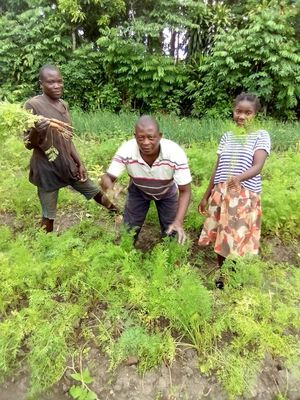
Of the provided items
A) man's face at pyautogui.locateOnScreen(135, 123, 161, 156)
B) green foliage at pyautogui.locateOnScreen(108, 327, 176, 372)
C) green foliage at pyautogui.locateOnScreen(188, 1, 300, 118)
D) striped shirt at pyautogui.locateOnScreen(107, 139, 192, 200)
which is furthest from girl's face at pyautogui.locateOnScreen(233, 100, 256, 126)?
green foliage at pyautogui.locateOnScreen(188, 1, 300, 118)

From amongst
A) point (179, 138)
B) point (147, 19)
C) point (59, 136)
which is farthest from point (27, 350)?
point (147, 19)

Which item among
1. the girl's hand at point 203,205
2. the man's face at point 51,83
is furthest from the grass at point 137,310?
the man's face at point 51,83

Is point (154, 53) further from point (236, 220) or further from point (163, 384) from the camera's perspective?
point (163, 384)

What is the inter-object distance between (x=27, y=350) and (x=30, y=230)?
5.16 feet

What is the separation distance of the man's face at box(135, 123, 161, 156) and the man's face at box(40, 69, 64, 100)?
968 millimetres

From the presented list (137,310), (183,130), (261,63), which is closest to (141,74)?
(261,63)

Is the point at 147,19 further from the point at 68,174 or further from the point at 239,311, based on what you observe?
the point at 239,311

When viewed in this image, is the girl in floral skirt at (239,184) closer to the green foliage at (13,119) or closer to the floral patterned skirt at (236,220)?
the floral patterned skirt at (236,220)

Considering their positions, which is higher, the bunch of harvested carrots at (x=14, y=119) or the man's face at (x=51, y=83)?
the man's face at (x=51, y=83)

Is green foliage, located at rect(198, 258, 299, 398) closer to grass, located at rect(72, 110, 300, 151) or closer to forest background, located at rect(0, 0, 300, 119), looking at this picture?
grass, located at rect(72, 110, 300, 151)

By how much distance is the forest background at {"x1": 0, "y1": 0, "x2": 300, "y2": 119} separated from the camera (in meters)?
8.99

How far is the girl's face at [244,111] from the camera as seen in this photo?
2.93m

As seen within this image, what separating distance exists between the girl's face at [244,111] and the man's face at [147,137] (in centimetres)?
67

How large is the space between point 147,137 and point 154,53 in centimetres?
824
